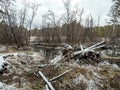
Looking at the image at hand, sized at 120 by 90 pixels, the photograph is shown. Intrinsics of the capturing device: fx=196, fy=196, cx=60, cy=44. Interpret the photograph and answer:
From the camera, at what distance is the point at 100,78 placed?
9602mm

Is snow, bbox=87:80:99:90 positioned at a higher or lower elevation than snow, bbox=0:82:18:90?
lower

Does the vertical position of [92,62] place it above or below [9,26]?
below

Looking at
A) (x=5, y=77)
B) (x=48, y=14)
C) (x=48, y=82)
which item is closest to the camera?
(x=48, y=82)

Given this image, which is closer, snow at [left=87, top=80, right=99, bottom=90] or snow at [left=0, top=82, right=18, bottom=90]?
snow at [left=0, top=82, right=18, bottom=90]

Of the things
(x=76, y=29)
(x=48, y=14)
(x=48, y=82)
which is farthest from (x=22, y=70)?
(x=76, y=29)

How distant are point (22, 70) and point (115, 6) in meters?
29.6

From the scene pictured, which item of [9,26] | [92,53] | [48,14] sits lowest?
[92,53]

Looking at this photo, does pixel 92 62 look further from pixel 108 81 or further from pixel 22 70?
pixel 22 70

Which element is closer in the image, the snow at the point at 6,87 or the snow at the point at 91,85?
the snow at the point at 6,87

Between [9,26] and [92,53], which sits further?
[9,26]

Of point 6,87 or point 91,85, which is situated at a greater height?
point 6,87

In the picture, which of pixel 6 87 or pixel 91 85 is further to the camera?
pixel 91 85

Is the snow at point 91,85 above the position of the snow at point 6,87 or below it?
below

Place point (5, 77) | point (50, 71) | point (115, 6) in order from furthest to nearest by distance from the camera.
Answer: point (115, 6) < point (50, 71) < point (5, 77)
